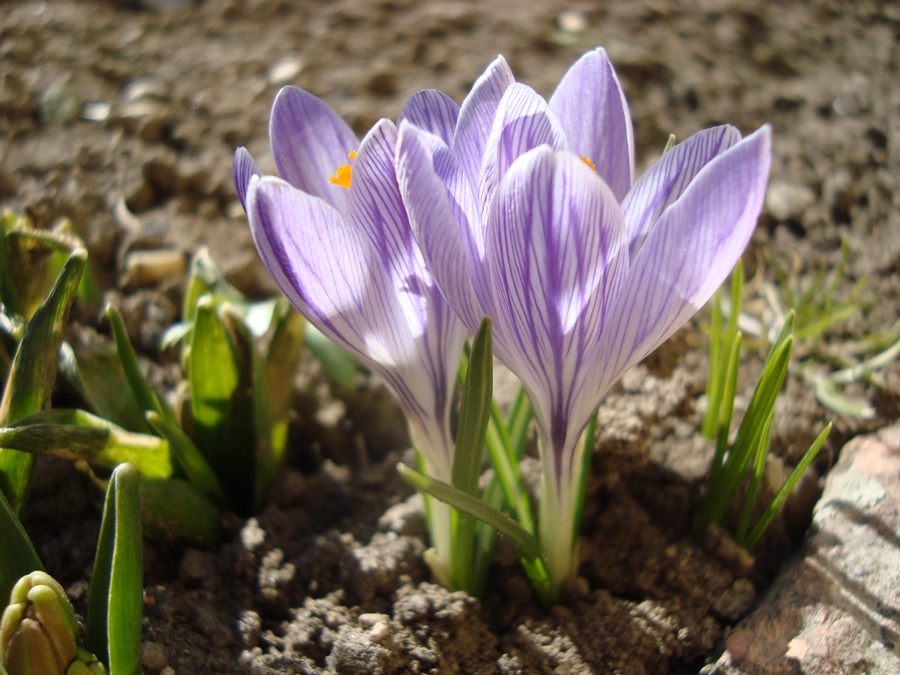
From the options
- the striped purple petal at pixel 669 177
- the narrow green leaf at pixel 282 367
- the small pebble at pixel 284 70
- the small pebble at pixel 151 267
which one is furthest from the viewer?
the small pebble at pixel 284 70

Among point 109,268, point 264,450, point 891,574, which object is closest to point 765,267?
point 891,574

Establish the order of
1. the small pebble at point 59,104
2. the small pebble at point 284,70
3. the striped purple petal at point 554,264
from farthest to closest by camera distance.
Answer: the small pebble at point 284,70 < the small pebble at point 59,104 < the striped purple petal at point 554,264

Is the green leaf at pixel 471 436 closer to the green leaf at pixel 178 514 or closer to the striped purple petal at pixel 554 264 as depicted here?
the striped purple petal at pixel 554 264

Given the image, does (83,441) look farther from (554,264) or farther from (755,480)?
(755,480)

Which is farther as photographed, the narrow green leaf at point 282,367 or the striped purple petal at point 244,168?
the narrow green leaf at point 282,367

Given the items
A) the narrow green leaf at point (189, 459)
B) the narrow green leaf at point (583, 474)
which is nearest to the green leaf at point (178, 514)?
the narrow green leaf at point (189, 459)

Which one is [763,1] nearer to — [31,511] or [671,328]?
[671,328]

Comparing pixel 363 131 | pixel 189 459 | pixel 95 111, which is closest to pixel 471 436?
pixel 189 459

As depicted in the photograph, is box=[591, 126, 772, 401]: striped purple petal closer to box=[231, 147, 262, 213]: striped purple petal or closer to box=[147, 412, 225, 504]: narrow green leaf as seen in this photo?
box=[231, 147, 262, 213]: striped purple petal
